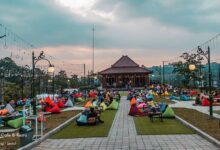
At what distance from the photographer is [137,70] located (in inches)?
3219

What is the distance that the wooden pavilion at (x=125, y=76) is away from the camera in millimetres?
81562

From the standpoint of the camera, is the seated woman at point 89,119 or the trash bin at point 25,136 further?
the seated woman at point 89,119

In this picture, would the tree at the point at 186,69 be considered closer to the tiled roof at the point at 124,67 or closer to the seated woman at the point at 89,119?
the tiled roof at the point at 124,67

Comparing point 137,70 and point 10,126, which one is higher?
point 137,70

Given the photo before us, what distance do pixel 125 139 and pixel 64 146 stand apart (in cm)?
247

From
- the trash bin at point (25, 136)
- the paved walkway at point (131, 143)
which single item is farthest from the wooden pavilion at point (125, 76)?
the trash bin at point (25, 136)

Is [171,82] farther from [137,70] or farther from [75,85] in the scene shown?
[75,85]

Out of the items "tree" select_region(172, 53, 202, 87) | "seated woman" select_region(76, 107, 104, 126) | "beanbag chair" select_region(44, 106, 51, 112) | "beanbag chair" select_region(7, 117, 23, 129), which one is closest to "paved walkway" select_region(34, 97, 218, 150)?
"seated woman" select_region(76, 107, 104, 126)

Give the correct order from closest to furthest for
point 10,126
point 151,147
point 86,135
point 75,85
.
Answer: point 151,147 < point 86,135 < point 10,126 < point 75,85

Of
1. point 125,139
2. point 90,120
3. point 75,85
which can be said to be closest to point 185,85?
point 75,85

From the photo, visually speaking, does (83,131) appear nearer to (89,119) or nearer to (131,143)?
(89,119)

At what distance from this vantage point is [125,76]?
8306cm

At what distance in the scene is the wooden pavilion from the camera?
81.6m

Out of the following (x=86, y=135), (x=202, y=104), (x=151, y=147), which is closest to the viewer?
(x=151, y=147)
